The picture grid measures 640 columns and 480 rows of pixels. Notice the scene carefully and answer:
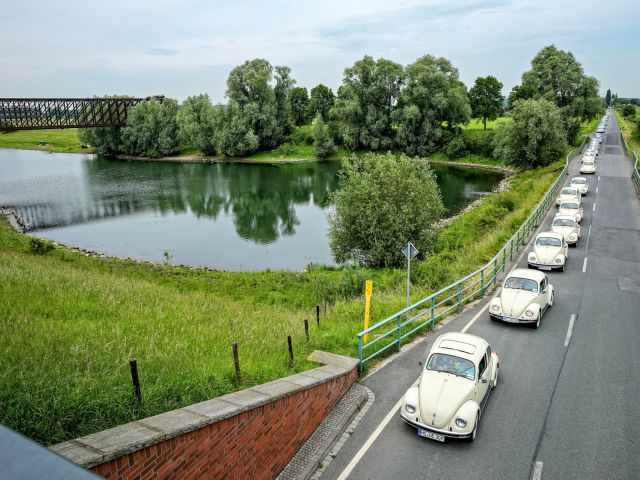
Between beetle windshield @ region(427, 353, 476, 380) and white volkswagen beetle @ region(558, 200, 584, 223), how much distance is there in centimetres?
2150

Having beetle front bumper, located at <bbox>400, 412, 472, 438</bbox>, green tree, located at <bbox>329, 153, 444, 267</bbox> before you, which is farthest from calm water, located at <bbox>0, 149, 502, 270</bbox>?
beetle front bumper, located at <bbox>400, 412, 472, 438</bbox>

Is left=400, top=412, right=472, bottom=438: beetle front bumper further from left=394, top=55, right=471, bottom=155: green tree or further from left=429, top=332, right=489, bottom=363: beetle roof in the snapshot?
left=394, top=55, right=471, bottom=155: green tree

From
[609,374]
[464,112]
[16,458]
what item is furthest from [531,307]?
[464,112]

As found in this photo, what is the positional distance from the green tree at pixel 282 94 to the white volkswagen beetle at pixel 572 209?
65.9 meters

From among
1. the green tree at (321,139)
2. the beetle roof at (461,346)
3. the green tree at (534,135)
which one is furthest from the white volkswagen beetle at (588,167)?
the green tree at (321,139)

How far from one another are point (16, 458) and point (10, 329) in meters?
10.0

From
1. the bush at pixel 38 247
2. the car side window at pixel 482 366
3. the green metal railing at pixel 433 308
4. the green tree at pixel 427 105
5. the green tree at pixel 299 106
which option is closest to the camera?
the car side window at pixel 482 366

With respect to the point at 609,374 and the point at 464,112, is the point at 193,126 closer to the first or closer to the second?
the point at 464,112

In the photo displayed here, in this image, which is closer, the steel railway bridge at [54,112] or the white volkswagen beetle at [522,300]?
the white volkswagen beetle at [522,300]

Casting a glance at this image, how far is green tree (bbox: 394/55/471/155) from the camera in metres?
76.7

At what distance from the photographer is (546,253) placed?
2128cm

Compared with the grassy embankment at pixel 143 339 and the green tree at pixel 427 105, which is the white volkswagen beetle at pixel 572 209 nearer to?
the grassy embankment at pixel 143 339

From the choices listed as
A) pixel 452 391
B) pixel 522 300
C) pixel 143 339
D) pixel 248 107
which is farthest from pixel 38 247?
pixel 248 107

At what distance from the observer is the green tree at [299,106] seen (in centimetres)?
11442
